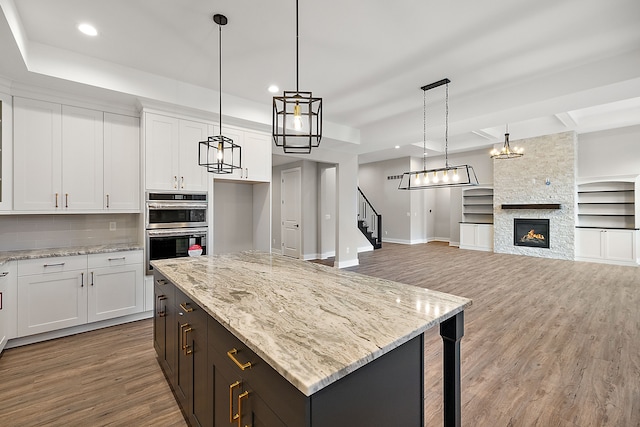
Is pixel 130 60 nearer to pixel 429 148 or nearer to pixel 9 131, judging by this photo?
pixel 9 131

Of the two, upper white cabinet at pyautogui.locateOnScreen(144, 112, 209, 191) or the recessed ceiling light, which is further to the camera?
upper white cabinet at pyautogui.locateOnScreen(144, 112, 209, 191)

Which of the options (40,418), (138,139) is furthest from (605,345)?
(138,139)

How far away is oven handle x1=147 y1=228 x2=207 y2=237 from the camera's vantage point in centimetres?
362

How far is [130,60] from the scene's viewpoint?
3223 mm

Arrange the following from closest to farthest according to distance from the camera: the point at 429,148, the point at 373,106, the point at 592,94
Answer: the point at 592,94, the point at 373,106, the point at 429,148

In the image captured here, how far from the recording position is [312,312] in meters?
1.35

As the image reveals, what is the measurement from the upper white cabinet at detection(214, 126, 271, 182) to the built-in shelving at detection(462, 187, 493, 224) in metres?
7.98

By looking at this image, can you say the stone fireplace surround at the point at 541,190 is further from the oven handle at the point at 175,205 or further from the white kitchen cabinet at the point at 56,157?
the white kitchen cabinet at the point at 56,157

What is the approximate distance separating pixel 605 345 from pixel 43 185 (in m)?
6.08

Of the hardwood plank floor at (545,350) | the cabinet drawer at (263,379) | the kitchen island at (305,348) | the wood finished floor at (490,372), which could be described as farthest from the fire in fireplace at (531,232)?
the cabinet drawer at (263,379)

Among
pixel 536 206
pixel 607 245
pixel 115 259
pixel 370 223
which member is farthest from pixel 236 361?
pixel 370 223

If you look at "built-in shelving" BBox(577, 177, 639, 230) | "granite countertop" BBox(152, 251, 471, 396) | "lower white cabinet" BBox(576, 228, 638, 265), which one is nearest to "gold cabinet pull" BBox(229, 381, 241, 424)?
"granite countertop" BBox(152, 251, 471, 396)

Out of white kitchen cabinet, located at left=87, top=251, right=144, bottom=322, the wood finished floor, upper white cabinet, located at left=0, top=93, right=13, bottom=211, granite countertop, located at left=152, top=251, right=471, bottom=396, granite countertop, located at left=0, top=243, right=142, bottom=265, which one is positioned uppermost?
upper white cabinet, located at left=0, top=93, right=13, bottom=211

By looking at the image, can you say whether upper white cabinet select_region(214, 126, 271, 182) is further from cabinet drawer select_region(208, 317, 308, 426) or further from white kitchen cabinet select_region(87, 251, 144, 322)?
cabinet drawer select_region(208, 317, 308, 426)
